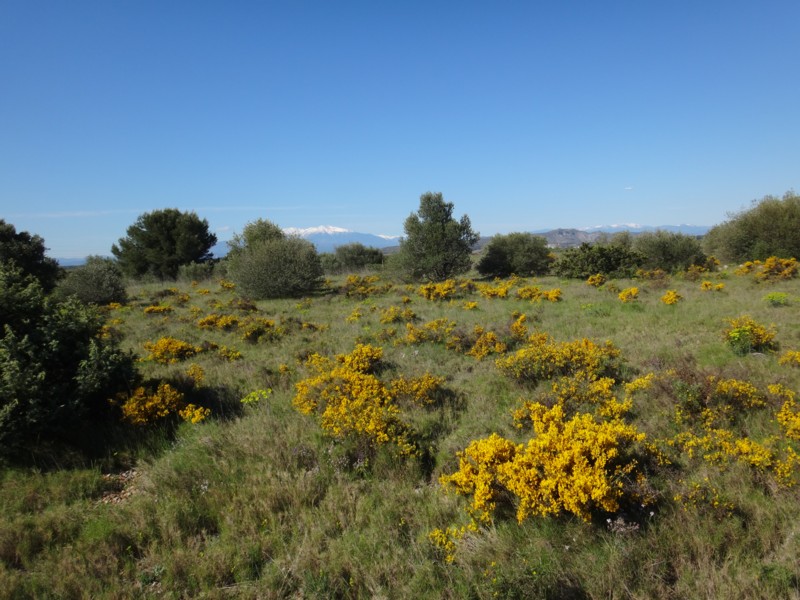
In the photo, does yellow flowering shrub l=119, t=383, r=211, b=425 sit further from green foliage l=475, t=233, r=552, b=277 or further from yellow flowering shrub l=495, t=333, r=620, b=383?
green foliage l=475, t=233, r=552, b=277

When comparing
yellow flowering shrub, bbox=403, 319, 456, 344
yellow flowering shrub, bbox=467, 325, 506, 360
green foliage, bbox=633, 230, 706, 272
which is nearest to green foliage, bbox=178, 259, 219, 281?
yellow flowering shrub, bbox=403, 319, 456, 344

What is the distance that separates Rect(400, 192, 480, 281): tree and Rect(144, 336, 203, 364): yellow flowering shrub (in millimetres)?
15661

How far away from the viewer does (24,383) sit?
493 cm

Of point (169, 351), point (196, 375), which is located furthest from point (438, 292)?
point (196, 375)

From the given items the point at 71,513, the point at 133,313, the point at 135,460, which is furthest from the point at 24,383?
A: the point at 133,313

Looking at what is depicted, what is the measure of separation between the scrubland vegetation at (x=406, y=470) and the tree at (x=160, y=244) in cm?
2781

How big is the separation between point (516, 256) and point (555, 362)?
760 inches

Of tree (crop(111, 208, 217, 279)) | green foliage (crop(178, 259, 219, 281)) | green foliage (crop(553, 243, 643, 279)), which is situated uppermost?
tree (crop(111, 208, 217, 279))

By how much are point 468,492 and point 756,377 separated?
205 inches

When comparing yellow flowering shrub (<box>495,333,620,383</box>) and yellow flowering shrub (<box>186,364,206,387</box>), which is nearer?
yellow flowering shrub (<box>495,333,620,383</box>)

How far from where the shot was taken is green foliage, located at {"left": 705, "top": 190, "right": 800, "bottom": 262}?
72.1ft

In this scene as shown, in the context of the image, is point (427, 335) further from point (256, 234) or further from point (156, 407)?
point (256, 234)

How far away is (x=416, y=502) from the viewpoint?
407 centimetres

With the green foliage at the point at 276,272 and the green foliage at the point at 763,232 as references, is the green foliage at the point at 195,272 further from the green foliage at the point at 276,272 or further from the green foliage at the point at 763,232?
the green foliage at the point at 763,232
